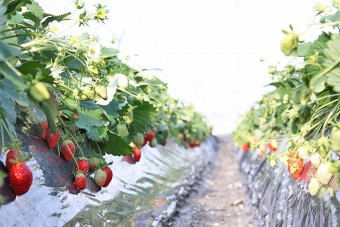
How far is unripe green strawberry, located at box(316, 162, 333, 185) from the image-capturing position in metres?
1.66

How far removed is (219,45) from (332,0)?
21.6 m

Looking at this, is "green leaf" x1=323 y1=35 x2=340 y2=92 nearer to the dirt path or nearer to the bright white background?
the dirt path

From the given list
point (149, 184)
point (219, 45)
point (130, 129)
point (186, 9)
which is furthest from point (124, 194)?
point (219, 45)

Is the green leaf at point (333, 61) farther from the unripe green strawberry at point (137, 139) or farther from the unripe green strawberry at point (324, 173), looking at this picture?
the unripe green strawberry at point (137, 139)

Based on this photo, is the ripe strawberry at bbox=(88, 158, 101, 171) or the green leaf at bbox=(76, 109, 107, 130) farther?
the ripe strawberry at bbox=(88, 158, 101, 171)

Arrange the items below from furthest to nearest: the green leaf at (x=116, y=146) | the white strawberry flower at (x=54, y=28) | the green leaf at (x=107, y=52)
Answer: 1. the green leaf at (x=107, y=52)
2. the green leaf at (x=116, y=146)
3. the white strawberry flower at (x=54, y=28)

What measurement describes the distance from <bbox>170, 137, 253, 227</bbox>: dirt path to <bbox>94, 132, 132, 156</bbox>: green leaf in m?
1.33

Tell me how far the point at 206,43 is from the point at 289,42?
20.8 metres

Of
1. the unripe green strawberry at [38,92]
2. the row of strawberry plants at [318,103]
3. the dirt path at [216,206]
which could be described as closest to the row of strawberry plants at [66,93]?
the unripe green strawberry at [38,92]

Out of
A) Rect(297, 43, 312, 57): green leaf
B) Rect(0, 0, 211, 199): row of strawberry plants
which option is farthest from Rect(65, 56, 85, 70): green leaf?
Rect(297, 43, 312, 57): green leaf

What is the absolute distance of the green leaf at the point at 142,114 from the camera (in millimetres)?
2700

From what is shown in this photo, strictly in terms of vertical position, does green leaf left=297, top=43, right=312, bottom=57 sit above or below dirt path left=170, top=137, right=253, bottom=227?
above

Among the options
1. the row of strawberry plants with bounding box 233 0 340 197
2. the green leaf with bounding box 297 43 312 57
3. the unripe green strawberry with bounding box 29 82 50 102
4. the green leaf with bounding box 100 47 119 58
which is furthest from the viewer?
the green leaf with bounding box 100 47 119 58

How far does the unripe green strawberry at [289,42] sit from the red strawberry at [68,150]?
3.54ft
